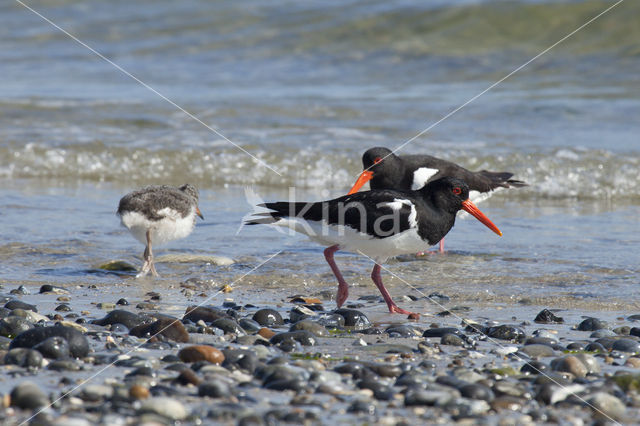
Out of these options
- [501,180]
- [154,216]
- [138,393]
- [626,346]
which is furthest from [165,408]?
[501,180]

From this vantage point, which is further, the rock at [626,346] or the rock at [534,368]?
the rock at [626,346]

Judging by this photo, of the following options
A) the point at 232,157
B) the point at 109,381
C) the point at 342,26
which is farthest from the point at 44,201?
the point at 342,26

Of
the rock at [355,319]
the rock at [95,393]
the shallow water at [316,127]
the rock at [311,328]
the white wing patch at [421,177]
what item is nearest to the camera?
the rock at [95,393]

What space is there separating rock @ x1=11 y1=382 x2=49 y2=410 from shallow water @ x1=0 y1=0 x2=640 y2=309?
262 centimetres

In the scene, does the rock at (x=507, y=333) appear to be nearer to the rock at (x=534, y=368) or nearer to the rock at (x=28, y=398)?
the rock at (x=534, y=368)

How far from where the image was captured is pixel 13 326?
408 centimetres

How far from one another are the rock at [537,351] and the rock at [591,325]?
615mm

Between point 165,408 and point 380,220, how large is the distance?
98.2 inches

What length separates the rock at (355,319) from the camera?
468cm

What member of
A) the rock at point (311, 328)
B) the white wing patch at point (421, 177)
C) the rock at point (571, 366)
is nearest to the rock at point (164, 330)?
the rock at point (311, 328)

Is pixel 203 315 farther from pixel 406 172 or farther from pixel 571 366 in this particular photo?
pixel 406 172

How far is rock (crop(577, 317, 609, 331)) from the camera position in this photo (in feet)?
14.9

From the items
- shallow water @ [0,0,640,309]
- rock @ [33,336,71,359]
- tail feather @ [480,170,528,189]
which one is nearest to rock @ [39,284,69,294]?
shallow water @ [0,0,640,309]

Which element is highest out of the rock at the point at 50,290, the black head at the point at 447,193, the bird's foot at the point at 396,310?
the black head at the point at 447,193
